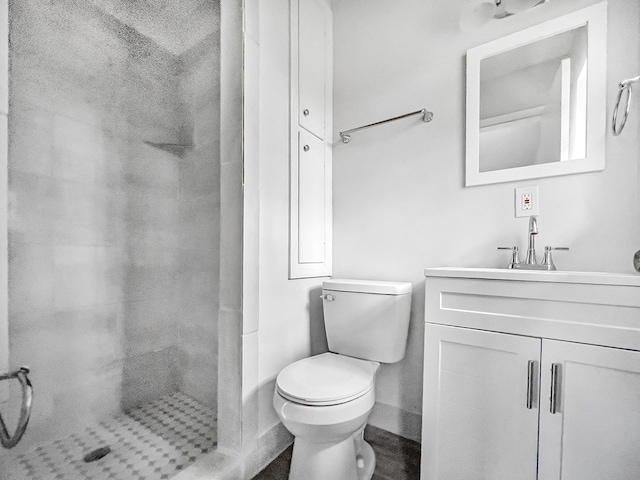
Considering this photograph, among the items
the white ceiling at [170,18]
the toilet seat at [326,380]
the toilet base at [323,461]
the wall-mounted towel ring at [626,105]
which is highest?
the white ceiling at [170,18]

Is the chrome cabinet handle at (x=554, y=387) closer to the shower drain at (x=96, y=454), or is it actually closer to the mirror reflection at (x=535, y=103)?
the mirror reflection at (x=535, y=103)

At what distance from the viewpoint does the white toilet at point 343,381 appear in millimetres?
1073

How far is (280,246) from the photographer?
1492 mm

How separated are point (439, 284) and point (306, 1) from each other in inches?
64.8

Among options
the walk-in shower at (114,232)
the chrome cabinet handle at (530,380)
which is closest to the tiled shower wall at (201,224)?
the walk-in shower at (114,232)

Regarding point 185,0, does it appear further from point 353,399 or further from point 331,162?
point 353,399

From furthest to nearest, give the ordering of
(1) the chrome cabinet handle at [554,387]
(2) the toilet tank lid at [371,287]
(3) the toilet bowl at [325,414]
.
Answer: (2) the toilet tank lid at [371,287] < (3) the toilet bowl at [325,414] < (1) the chrome cabinet handle at [554,387]

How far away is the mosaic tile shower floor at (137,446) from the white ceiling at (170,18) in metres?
1.42

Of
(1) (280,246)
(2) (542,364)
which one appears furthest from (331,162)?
(2) (542,364)

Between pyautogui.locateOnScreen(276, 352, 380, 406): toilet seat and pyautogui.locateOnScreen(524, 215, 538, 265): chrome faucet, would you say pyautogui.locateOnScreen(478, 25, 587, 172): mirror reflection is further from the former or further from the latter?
pyautogui.locateOnScreen(276, 352, 380, 406): toilet seat

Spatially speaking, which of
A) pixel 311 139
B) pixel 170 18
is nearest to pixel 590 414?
pixel 311 139

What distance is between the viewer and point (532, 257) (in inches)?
49.6

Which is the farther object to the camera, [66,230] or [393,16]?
[393,16]

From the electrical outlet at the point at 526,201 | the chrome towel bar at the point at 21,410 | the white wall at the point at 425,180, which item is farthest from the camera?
the electrical outlet at the point at 526,201
